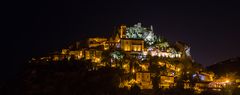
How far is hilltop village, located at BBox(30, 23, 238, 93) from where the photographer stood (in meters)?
81.1

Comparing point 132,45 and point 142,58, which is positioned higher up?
point 132,45

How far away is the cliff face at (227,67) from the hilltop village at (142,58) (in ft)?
24.4

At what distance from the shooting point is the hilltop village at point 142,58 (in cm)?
8106

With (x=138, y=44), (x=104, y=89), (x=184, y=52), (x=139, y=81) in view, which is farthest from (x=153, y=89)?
(x=184, y=52)

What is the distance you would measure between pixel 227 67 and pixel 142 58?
24.6m

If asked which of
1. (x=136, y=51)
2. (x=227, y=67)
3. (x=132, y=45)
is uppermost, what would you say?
(x=132, y=45)

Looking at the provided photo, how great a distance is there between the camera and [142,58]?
88062 millimetres

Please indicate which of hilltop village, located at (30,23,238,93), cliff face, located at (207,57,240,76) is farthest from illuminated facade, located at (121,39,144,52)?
cliff face, located at (207,57,240,76)

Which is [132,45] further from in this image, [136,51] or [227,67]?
[227,67]

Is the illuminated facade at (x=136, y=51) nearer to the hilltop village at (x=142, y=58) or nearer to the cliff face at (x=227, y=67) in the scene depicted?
the hilltop village at (x=142, y=58)

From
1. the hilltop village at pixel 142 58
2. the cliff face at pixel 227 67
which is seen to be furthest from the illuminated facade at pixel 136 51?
the cliff face at pixel 227 67

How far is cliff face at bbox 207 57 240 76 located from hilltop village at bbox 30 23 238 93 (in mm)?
7438

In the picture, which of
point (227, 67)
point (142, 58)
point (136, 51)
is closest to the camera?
point (142, 58)

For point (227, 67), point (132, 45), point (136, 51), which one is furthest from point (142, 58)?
point (227, 67)
